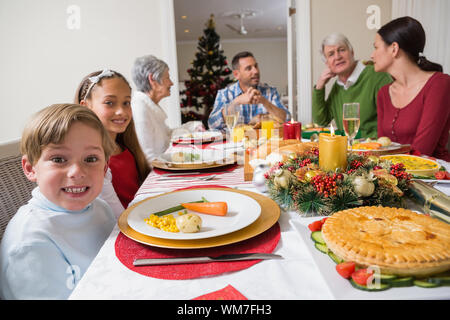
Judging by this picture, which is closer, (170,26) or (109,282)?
(109,282)

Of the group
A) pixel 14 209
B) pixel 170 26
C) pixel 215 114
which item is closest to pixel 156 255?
pixel 14 209

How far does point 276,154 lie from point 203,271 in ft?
2.32

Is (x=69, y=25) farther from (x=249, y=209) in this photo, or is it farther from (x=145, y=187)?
(x=249, y=209)

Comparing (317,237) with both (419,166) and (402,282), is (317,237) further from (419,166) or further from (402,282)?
(419,166)

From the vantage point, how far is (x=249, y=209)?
0.83m

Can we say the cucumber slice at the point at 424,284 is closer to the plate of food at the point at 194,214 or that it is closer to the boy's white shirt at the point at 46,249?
the plate of food at the point at 194,214

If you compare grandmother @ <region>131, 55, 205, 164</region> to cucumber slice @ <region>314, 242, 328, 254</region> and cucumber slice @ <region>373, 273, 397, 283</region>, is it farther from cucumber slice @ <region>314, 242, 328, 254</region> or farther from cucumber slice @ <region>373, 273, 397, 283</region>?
cucumber slice @ <region>373, 273, 397, 283</region>

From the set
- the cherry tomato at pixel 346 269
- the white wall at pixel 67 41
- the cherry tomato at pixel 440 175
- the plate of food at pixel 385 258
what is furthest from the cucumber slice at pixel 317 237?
the white wall at pixel 67 41

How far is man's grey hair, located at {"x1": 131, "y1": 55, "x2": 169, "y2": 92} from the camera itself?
9.70ft

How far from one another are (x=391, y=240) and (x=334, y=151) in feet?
1.47

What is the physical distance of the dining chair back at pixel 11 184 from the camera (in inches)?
42.6

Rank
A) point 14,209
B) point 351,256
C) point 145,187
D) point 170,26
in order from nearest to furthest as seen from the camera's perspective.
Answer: point 351,256 < point 14,209 < point 145,187 < point 170,26

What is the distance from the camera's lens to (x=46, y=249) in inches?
30.3

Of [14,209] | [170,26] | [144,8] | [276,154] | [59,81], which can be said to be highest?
[144,8]
